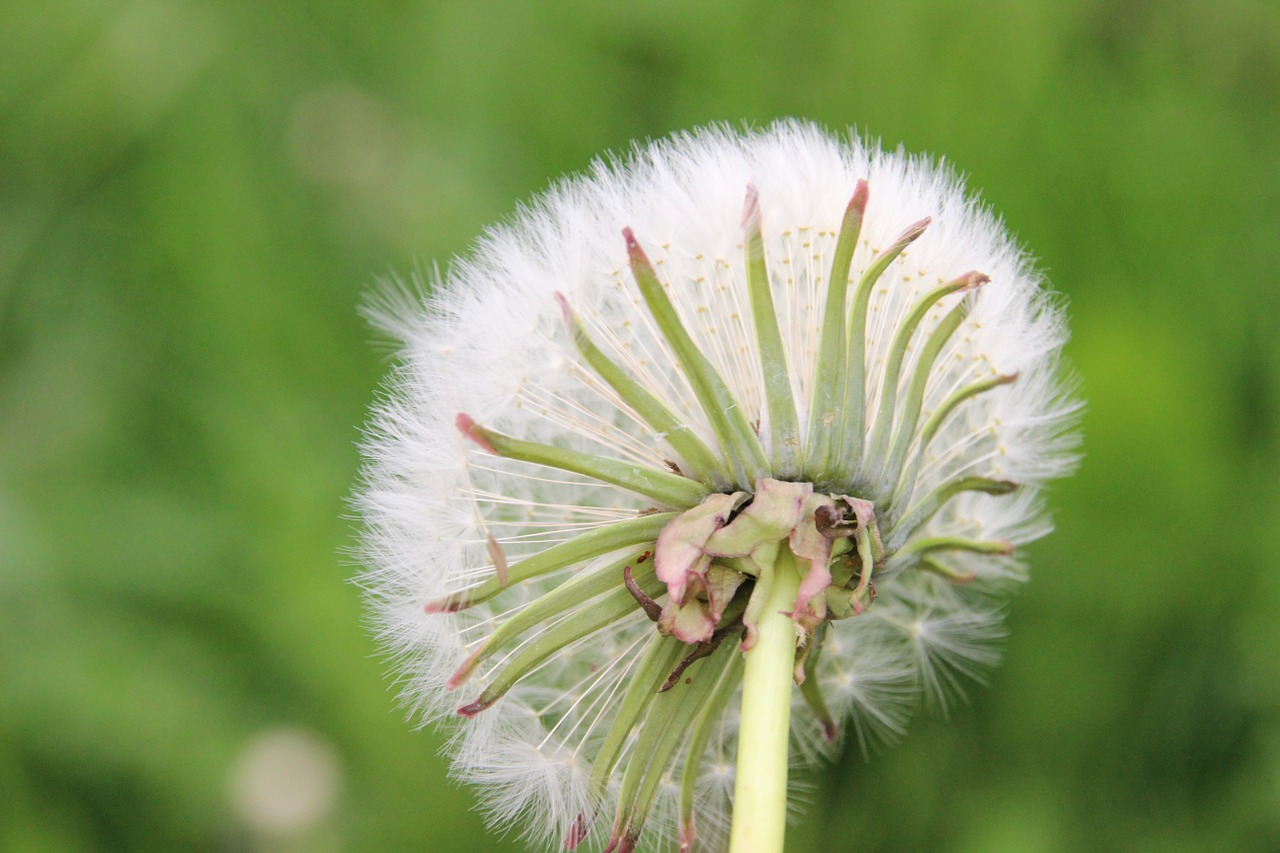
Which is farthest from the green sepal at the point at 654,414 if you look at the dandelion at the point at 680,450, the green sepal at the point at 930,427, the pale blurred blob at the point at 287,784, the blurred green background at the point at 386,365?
the pale blurred blob at the point at 287,784

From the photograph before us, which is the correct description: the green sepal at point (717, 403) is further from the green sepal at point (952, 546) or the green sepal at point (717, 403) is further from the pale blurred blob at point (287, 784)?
the pale blurred blob at point (287, 784)

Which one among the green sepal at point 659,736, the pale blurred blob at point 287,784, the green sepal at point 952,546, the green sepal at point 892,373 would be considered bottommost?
the pale blurred blob at point 287,784

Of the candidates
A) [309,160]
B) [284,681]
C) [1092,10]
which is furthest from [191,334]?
[1092,10]

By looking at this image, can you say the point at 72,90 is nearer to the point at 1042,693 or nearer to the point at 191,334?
the point at 191,334

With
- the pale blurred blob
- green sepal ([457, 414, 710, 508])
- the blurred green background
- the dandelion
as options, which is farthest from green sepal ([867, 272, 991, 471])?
the pale blurred blob

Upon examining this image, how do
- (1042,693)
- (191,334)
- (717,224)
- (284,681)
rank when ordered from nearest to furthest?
1. (717,224)
2. (1042,693)
3. (284,681)
4. (191,334)

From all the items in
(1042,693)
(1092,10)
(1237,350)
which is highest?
(1092,10)
